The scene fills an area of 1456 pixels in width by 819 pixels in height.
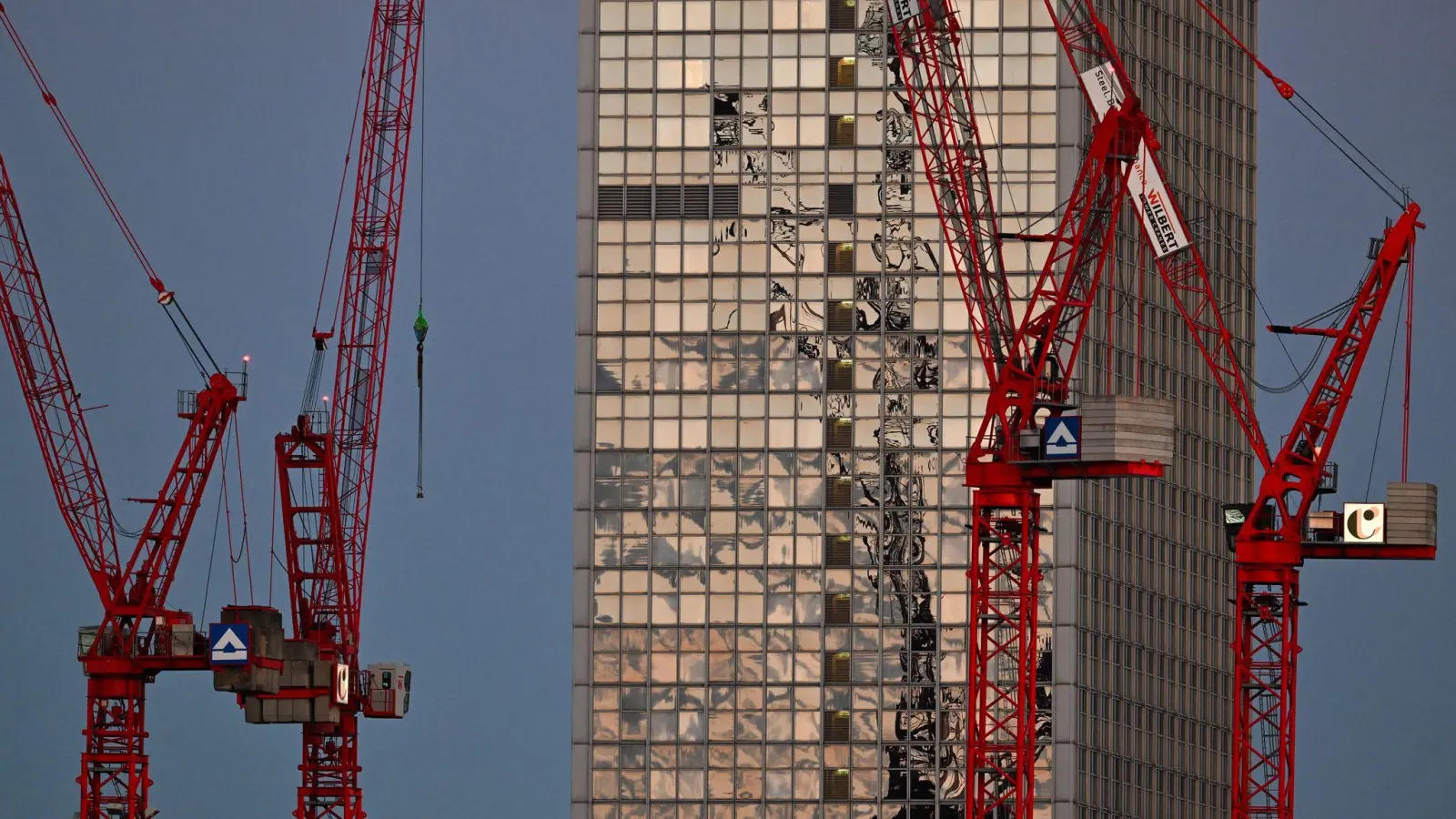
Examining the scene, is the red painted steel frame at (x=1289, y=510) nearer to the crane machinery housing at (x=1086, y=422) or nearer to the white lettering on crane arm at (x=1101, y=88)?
the crane machinery housing at (x=1086, y=422)

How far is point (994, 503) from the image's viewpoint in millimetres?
159875

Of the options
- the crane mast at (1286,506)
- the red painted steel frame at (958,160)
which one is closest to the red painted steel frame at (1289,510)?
the crane mast at (1286,506)

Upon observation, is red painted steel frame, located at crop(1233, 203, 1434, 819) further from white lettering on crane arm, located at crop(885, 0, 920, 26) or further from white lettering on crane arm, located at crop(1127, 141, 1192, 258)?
white lettering on crane arm, located at crop(885, 0, 920, 26)

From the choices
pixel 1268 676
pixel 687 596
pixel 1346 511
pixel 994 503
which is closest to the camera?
pixel 994 503

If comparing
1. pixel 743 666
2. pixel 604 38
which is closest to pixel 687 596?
pixel 743 666

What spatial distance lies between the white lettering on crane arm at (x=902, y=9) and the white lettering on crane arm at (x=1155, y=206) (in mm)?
13899

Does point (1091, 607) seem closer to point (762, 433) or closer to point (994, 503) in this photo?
point (762, 433)

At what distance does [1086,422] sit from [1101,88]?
21.5 m

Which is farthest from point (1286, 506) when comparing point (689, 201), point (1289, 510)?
point (689, 201)

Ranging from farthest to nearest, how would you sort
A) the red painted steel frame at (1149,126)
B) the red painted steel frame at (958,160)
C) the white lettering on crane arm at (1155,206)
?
the red painted steel frame at (1149,126)
the red painted steel frame at (958,160)
the white lettering on crane arm at (1155,206)

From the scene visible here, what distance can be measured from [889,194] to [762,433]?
1570 cm

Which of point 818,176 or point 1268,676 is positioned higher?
point 818,176

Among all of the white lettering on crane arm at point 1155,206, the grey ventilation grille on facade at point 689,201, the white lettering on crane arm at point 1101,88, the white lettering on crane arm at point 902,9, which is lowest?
the white lettering on crane arm at point 1155,206

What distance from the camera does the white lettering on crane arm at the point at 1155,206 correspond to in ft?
545
